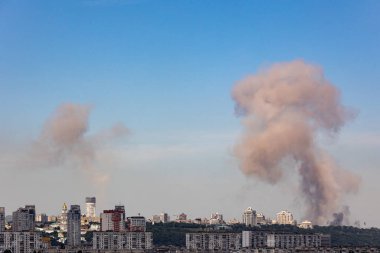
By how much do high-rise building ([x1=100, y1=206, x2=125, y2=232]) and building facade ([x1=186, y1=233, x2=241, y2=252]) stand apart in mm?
14079

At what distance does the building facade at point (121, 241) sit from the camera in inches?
3447

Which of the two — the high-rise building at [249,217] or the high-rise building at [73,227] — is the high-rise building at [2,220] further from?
the high-rise building at [249,217]

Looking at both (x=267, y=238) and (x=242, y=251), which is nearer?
(x=242, y=251)

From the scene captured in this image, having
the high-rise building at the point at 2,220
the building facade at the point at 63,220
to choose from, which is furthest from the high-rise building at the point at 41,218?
the high-rise building at the point at 2,220

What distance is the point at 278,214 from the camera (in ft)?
492

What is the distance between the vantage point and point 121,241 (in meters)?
88.1

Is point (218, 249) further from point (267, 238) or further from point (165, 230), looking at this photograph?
point (165, 230)

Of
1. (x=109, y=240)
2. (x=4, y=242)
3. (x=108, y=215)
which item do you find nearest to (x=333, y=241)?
(x=108, y=215)

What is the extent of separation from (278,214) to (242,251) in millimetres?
69906

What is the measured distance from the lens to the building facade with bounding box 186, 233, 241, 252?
3509 inches

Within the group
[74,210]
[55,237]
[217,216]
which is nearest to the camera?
[74,210]

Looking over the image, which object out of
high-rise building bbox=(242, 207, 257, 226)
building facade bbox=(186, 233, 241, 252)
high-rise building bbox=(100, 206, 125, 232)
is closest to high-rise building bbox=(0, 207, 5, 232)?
high-rise building bbox=(100, 206, 125, 232)

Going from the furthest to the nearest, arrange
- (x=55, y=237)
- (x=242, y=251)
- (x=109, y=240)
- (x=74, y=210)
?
(x=55, y=237), (x=74, y=210), (x=109, y=240), (x=242, y=251)

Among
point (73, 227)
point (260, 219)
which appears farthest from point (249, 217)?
point (73, 227)
